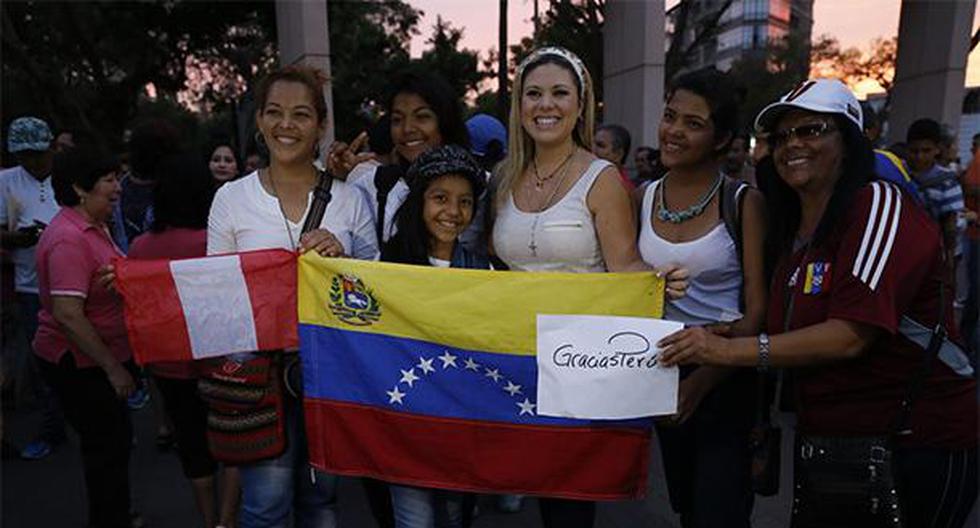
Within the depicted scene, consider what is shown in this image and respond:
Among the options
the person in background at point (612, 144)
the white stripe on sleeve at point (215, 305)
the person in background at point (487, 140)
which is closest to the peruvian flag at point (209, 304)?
the white stripe on sleeve at point (215, 305)

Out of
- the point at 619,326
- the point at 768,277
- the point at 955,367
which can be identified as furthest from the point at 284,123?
the point at 955,367

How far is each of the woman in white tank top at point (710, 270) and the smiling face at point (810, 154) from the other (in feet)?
0.96

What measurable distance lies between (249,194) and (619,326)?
4.82ft

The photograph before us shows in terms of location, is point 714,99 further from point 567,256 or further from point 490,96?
point 490,96

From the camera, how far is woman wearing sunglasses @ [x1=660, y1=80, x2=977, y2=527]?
6.08 feet

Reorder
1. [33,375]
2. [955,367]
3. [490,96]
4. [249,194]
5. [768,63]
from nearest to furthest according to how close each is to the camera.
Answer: [955,367] < [249,194] < [33,375] < [490,96] < [768,63]

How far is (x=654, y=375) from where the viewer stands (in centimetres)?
222

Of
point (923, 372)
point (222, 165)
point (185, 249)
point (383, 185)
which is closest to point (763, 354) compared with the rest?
point (923, 372)

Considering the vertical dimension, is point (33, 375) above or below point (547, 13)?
below

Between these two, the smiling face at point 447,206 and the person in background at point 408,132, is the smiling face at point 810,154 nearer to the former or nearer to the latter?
the smiling face at point 447,206

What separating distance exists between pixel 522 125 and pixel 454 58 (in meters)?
31.8

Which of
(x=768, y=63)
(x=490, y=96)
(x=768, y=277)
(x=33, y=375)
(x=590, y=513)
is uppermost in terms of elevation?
(x=768, y=63)

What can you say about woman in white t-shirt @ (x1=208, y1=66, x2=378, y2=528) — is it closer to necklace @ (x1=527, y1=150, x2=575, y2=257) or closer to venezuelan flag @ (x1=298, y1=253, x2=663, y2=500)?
venezuelan flag @ (x1=298, y1=253, x2=663, y2=500)

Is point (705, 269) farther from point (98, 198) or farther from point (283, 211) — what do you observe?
point (98, 198)
